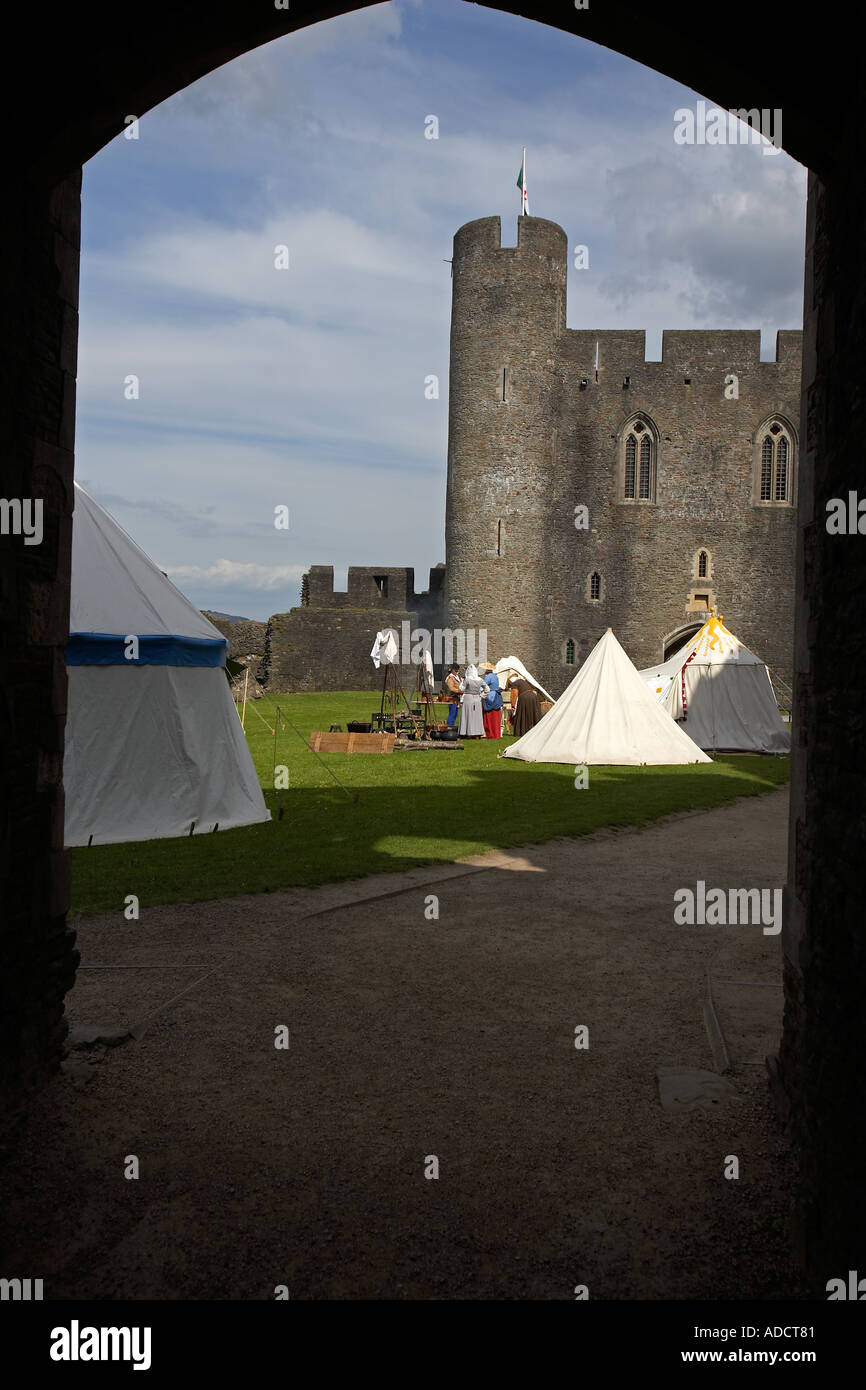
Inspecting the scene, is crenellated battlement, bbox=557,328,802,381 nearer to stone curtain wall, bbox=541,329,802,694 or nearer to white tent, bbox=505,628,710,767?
stone curtain wall, bbox=541,329,802,694

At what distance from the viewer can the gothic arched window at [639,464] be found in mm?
33969

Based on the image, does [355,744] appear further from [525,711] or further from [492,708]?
[525,711]

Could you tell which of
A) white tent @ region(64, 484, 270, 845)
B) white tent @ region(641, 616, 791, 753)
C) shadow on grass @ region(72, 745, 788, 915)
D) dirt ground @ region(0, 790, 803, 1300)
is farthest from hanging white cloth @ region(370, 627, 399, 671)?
dirt ground @ region(0, 790, 803, 1300)

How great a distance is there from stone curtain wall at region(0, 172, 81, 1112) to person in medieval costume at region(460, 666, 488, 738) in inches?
679

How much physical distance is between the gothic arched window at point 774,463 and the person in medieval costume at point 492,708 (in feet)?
55.2

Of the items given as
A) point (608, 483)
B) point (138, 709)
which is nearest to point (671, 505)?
point (608, 483)

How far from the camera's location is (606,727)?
57.0ft

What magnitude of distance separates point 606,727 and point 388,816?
23.5 ft

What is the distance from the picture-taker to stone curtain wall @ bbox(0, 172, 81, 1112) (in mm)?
3805

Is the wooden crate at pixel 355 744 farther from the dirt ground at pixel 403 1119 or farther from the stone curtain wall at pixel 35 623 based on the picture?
the stone curtain wall at pixel 35 623

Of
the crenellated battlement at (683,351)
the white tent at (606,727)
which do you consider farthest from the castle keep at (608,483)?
the white tent at (606,727)

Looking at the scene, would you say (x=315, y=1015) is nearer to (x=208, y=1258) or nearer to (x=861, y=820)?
(x=208, y=1258)
